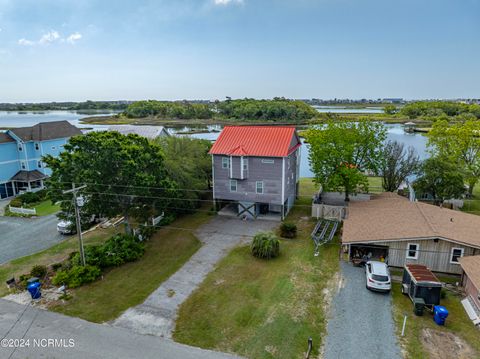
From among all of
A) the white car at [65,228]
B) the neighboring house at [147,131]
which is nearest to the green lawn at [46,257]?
the white car at [65,228]

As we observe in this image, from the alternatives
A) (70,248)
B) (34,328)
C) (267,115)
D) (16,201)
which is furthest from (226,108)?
(34,328)

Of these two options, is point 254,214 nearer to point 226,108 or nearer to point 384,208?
point 384,208

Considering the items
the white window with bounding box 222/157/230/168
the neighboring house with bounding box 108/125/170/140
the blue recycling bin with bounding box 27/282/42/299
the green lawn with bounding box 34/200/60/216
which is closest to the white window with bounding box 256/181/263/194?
the white window with bounding box 222/157/230/168

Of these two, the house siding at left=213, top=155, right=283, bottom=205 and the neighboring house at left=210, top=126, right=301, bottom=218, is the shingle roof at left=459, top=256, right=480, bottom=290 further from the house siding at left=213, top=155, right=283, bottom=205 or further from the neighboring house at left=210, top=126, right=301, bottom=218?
the house siding at left=213, top=155, right=283, bottom=205

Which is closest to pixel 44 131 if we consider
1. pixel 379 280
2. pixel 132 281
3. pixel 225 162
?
pixel 225 162

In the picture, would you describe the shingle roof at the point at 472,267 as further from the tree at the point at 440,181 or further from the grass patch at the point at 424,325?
the tree at the point at 440,181
